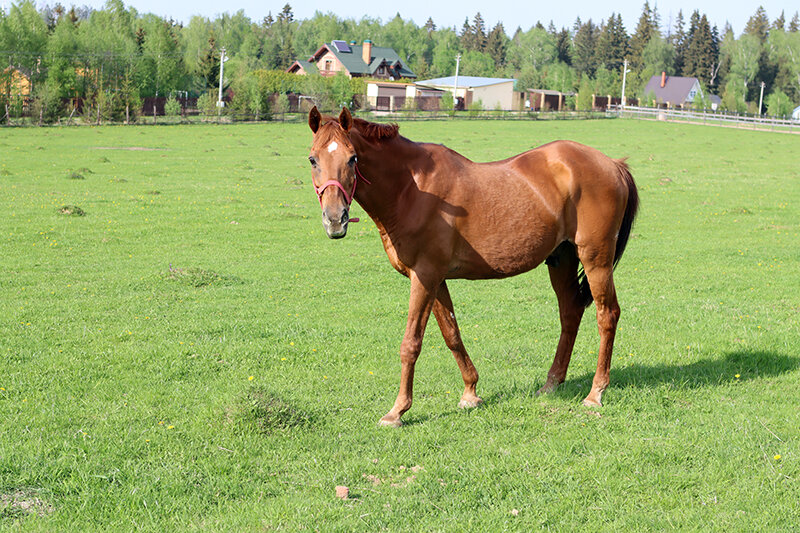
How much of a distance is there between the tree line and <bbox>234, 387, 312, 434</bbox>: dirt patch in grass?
181 ft

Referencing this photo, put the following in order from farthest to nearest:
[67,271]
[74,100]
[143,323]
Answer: [74,100] → [67,271] → [143,323]

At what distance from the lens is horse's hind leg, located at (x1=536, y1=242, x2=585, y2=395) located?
7.34m

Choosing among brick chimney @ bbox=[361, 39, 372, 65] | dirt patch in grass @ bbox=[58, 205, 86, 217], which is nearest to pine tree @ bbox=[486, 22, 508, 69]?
brick chimney @ bbox=[361, 39, 372, 65]

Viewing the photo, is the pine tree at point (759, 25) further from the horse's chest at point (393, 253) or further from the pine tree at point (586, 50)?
the horse's chest at point (393, 253)

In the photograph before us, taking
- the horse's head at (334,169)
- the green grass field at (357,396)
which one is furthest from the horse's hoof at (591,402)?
the horse's head at (334,169)

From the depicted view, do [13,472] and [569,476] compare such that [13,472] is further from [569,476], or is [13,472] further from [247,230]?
[247,230]

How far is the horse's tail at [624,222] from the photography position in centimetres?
722

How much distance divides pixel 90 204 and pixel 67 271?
331 inches

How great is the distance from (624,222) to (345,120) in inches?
123

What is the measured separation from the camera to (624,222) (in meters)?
7.36

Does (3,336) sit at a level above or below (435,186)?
below

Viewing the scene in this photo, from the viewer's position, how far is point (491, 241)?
6555 mm

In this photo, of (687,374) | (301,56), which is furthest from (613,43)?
(687,374)

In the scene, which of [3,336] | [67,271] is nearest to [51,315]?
[3,336]
